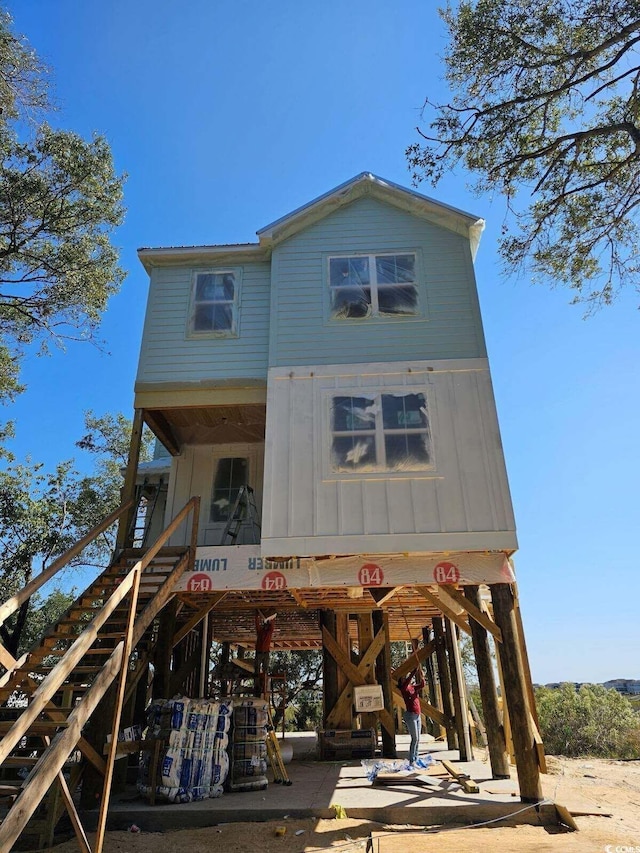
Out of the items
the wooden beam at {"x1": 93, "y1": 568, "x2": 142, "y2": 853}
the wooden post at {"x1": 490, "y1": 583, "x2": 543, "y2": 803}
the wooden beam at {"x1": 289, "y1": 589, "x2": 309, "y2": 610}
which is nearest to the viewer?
the wooden beam at {"x1": 93, "y1": 568, "x2": 142, "y2": 853}

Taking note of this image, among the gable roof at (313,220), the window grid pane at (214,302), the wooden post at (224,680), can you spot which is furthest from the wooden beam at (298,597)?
the gable roof at (313,220)

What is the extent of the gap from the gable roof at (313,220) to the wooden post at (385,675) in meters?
8.41

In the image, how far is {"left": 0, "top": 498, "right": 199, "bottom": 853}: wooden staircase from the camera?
500cm

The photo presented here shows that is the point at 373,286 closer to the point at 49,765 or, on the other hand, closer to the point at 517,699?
the point at 517,699

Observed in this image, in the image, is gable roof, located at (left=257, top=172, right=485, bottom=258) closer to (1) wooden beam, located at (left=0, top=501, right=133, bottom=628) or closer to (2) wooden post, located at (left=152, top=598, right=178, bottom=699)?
(1) wooden beam, located at (left=0, top=501, right=133, bottom=628)

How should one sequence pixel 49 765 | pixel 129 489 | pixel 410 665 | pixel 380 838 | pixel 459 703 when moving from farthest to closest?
pixel 410 665, pixel 459 703, pixel 129 489, pixel 380 838, pixel 49 765

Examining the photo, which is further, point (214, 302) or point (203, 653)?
point (203, 653)

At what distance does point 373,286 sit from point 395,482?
3.98 meters

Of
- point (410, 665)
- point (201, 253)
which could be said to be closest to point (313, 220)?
point (201, 253)

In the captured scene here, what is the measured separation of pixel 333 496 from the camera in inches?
358

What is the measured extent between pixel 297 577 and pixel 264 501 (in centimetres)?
131

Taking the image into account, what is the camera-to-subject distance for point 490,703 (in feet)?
34.2

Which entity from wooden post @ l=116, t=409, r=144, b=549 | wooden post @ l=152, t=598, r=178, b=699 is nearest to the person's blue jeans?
wooden post @ l=152, t=598, r=178, b=699

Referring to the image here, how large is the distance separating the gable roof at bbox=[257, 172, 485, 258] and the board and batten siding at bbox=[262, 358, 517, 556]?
304 centimetres
